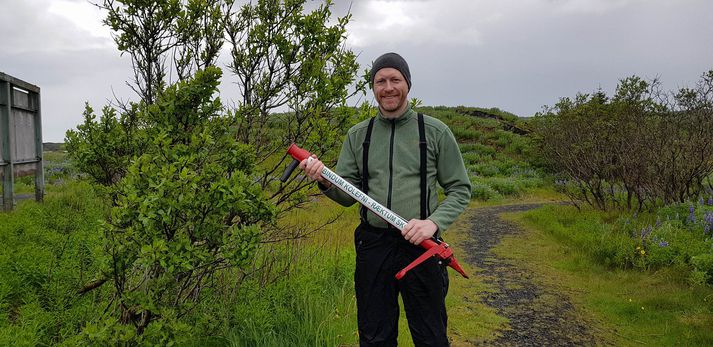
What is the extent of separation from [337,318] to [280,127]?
2049 millimetres

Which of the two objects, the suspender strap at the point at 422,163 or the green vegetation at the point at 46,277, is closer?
the suspender strap at the point at 422,163

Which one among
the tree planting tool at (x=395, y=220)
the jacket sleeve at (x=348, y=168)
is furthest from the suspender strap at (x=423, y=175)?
the jacket sleeve at (x=348, y=168)

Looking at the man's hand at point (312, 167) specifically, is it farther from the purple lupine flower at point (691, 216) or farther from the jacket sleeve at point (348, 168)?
the purple lupine flower at point (691, 216)

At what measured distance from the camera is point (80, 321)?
13.0 ft

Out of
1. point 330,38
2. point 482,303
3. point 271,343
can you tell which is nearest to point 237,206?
point 271,343

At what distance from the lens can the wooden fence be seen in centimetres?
815

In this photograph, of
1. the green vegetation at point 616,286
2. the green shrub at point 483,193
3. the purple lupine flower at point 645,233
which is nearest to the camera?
the green vegetation at point 616,286

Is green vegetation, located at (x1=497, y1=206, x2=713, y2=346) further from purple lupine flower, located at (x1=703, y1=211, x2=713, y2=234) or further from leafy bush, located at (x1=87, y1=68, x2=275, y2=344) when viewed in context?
leafy bush, located at (x1=87, y1=68, x2=275, y2=344)

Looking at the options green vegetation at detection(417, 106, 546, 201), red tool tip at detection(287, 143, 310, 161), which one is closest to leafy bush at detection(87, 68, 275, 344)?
red tool tip at detection(287, 143, 310, 161)

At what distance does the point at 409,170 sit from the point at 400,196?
16 centimetres

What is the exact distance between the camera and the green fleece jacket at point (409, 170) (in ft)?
8.90

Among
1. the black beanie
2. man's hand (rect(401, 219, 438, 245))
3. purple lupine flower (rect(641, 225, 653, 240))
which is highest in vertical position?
the black beanie

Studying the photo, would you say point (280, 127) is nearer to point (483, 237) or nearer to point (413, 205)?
point (413, 205)

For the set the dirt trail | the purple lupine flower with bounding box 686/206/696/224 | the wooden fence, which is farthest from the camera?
the wooden fence
